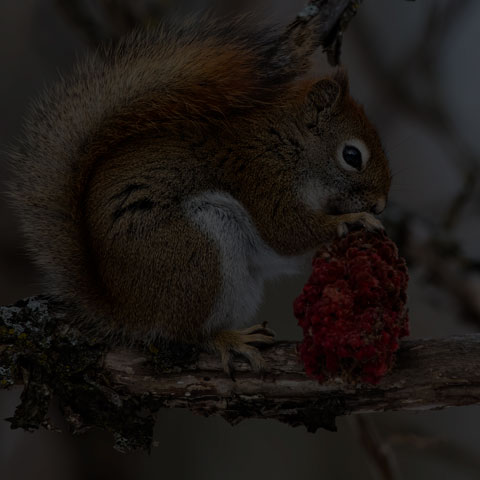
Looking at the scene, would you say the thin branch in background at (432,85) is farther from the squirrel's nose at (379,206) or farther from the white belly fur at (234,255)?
the white belly fur at (234,255)

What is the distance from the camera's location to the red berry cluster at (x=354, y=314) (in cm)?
149

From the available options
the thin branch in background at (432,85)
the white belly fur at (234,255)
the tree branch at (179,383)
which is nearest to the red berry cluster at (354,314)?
the tree branch at (179,383)

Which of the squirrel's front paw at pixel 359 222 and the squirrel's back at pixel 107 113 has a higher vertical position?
the squirrel's back at pixel 107 113

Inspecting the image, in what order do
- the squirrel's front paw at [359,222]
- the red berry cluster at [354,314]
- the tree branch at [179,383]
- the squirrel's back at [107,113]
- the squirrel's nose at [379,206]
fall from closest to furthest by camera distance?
the red berry cluster at [354,314] < the tree branch at [179,383] < the squirrel's front paw at [359,222] < the squirrel's back at [107,113] < the squirrel's nose at [379,206]

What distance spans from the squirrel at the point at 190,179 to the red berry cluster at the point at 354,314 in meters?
0.19

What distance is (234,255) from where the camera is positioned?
1.88 metres

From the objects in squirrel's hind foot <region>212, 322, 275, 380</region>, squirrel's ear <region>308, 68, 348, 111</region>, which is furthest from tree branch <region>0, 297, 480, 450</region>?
squirrel's ear <region>308, 68, 348, 111</region>

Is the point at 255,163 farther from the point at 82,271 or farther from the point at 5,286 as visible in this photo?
the point at 5,286

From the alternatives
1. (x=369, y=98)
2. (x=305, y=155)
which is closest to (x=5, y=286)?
(x=305, y=155)

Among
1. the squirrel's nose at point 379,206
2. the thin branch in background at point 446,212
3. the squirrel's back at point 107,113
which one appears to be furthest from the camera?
the thin branch in background at point 446,212

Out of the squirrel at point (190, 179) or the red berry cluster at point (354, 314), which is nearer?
the red berry cluster at point (354, 314)

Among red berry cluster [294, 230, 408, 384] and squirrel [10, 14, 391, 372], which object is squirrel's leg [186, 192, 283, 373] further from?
red berry cluster [294, 230, 408, 384]

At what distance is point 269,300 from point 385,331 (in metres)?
2.40

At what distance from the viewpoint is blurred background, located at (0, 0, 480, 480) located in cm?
253
